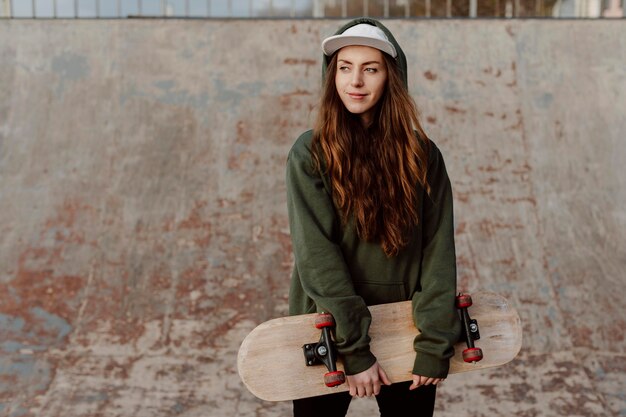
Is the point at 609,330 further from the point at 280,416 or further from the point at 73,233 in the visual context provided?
the point at 73,233

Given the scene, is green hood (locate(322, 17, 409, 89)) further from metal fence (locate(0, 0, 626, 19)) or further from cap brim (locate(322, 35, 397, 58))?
metal fence (locate(0, 0, 626, 19))

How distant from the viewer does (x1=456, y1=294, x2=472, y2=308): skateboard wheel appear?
1.94 metres

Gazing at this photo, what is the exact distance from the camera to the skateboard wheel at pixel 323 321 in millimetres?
1825

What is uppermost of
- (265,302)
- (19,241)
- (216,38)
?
(216,38)

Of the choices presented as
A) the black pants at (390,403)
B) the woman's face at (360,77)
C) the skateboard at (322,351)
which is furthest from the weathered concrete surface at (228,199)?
the woman's face at (360,77)

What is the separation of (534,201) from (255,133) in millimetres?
1915

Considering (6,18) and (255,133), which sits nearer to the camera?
(255,133)

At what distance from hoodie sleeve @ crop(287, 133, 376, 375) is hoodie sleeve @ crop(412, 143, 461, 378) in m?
0.15

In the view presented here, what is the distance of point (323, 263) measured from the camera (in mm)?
1866

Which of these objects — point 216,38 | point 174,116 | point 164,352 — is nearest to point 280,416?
point 164,352

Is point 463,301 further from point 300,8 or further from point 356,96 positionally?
point 300,8

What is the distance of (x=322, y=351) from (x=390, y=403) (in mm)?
314

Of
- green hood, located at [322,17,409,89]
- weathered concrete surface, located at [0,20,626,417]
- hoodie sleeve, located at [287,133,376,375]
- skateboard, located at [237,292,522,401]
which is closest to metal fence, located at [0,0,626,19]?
weathered concrete surface, located at [0,20,626,417]

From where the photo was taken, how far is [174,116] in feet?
17.2
